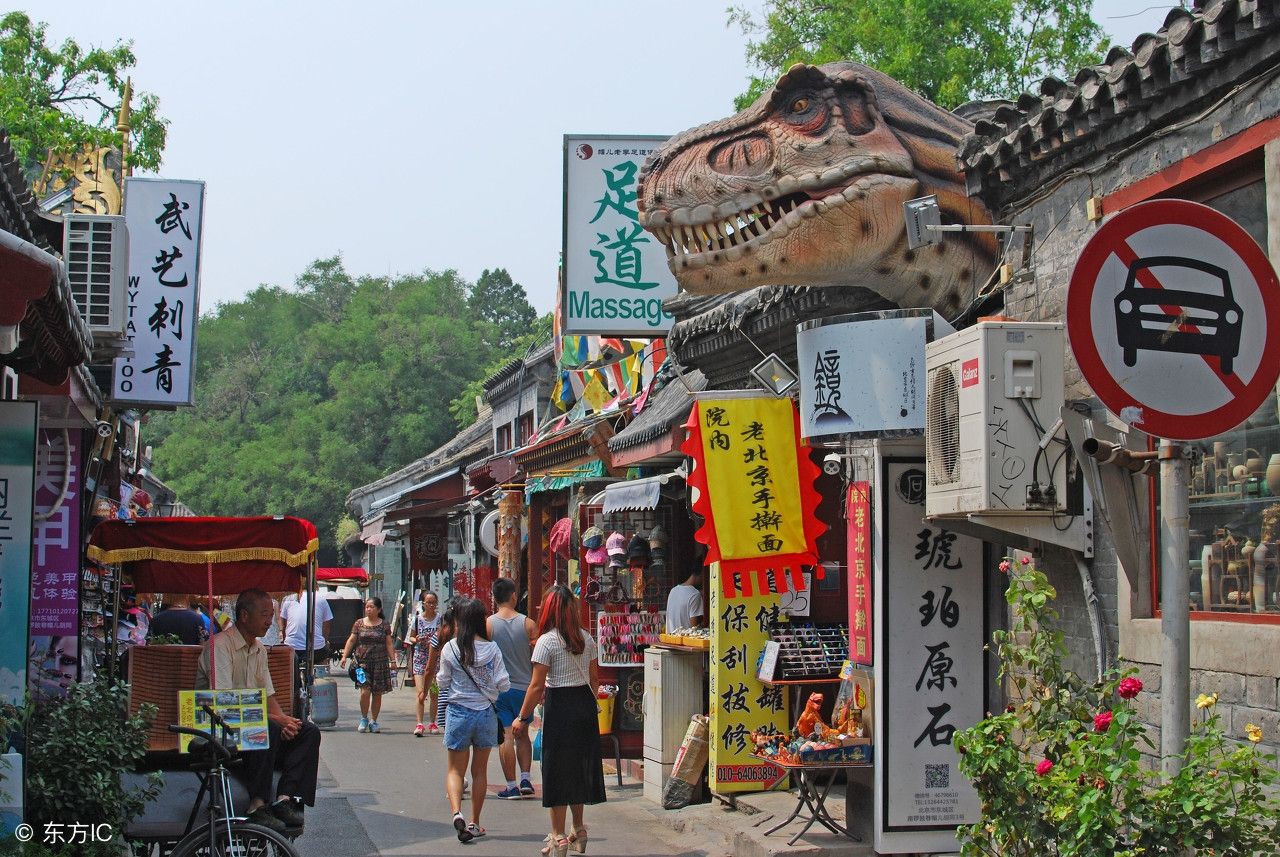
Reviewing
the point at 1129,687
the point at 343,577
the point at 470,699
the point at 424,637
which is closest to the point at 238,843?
the point at 470,699

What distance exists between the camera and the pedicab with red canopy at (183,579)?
28.6ft

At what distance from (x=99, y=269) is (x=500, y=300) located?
2930 inches

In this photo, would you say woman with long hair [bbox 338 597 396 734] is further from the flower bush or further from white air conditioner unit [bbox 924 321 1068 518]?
the flower bush

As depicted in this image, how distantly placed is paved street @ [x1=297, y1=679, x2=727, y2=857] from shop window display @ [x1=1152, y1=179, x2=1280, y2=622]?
5.04 meters

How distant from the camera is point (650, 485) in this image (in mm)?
13875

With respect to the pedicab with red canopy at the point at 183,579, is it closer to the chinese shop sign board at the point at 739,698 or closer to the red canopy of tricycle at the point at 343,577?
the chinese shop sign board at the point at 739,698

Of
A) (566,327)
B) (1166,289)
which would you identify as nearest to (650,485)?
(566,327)

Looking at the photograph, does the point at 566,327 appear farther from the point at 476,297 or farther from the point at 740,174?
the point at 476,297

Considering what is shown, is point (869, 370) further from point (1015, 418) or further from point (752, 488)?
point (752, 488)

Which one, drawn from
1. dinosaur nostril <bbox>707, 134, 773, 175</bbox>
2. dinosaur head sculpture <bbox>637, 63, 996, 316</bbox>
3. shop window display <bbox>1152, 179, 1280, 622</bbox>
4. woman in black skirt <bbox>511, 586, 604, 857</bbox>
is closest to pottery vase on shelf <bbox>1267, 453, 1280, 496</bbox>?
shop window display <bbox>1152, 179, 1280, 622</bbox>

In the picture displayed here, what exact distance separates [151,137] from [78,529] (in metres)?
13.9

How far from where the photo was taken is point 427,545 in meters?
28.9

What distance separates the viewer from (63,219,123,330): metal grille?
34.4 feet

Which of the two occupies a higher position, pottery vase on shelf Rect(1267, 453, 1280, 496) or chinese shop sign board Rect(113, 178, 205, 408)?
chinese shop sign board Rect(113, 178, 205, 408)
